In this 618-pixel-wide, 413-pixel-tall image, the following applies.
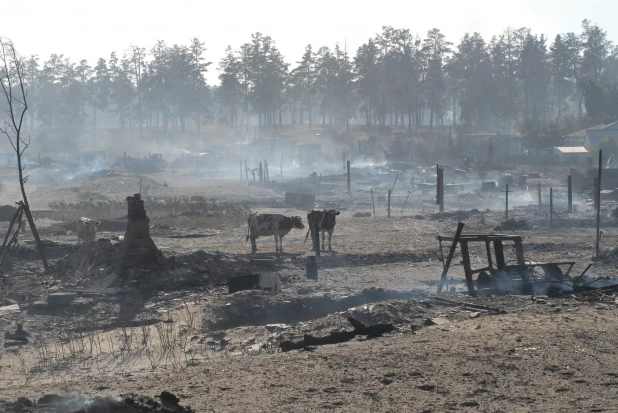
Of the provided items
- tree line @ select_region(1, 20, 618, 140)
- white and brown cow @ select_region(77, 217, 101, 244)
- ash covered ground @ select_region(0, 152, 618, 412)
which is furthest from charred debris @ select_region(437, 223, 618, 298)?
tree line @ select_region(1, 20, 618, 140)

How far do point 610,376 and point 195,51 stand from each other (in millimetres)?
105130

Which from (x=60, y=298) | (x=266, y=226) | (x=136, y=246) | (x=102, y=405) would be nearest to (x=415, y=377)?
(x=102, y=405)

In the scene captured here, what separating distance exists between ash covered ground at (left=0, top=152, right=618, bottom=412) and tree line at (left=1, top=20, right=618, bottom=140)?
74833mm

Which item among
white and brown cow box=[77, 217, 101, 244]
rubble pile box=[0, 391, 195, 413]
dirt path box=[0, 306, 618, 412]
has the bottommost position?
dirt path box=[0, 306, 618, 412]

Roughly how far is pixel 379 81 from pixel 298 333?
3549 inches

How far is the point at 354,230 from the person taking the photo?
29312mm

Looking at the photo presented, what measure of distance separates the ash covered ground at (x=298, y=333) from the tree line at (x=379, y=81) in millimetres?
74833

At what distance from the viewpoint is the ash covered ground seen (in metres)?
8.54

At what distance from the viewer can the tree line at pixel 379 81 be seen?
99.9 metres

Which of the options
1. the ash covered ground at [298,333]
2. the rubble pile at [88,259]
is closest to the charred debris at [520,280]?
the ash covered ground at [298,333]

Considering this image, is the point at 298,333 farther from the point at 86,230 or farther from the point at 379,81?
the point at 379,81

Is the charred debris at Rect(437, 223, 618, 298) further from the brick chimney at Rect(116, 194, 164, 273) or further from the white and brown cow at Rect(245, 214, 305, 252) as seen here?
the white and brown cow at Rect(245, 214, 305, 252)

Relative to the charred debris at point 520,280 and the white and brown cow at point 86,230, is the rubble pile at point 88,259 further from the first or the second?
the charred debris at point 520,280

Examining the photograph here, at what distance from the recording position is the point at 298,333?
40.4ft
